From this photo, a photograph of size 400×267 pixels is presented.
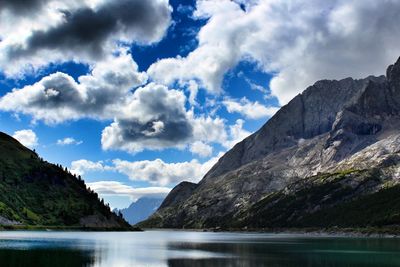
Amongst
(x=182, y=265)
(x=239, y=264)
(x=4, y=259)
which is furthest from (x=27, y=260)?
(x=239, y=264)

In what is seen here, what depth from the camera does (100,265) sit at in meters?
89.9

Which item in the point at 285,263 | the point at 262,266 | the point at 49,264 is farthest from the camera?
the point at 285,263

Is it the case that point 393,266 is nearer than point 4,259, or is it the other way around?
point 4,259

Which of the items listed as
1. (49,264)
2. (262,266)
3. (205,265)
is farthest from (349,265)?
(49,264)

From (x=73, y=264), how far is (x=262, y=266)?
3661 centimetres

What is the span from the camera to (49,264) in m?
85.5

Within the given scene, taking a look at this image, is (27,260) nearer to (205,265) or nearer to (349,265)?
(205,265)

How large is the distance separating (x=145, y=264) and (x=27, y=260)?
2272 centimetres

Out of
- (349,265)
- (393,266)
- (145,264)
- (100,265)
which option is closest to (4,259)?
(100,265)

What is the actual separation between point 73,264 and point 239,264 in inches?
1324

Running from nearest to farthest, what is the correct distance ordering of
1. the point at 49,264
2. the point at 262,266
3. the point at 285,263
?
the point at 49,264, the point at 262,266, the point at 285,263

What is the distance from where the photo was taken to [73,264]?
290 feet

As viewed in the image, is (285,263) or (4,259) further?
(285,263)

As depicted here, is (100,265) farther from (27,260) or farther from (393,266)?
(393,266)
